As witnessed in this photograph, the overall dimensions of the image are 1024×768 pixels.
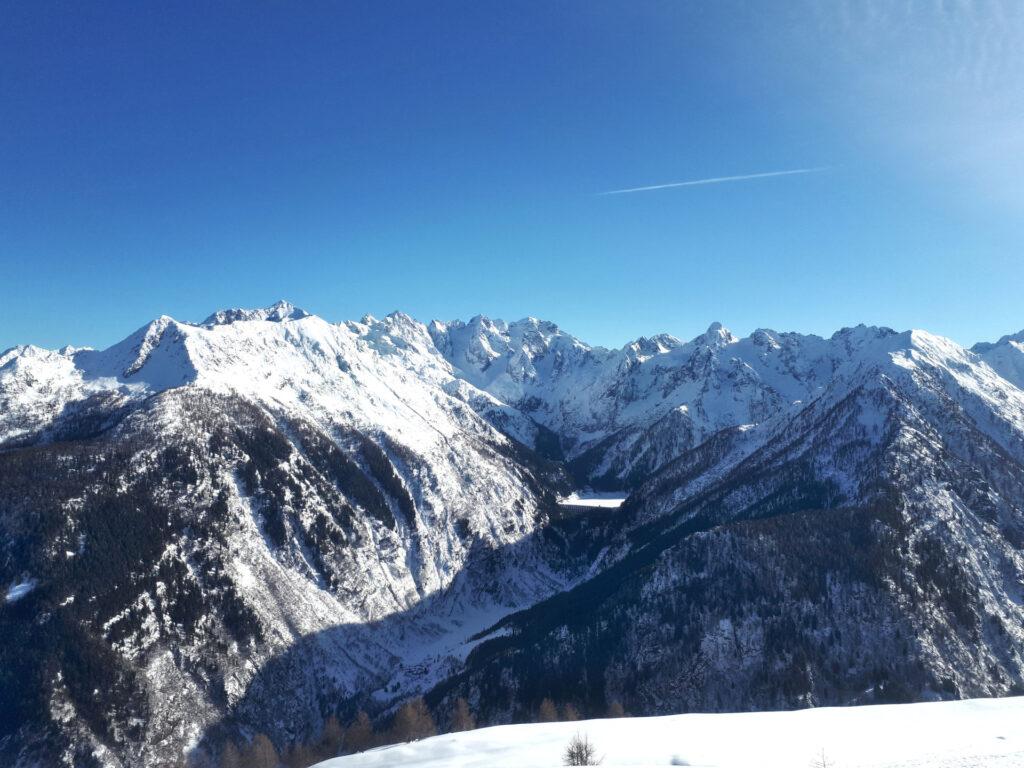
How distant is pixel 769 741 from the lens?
47875 mm

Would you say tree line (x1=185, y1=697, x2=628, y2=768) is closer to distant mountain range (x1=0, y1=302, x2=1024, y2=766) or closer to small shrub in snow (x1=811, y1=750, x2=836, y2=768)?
distant mountain range (x1=0, y1=302, x2=1024, y2=766)

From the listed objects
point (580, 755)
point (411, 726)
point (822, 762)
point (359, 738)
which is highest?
point (580, 755)

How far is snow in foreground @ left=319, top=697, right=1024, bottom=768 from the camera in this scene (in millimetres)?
42875

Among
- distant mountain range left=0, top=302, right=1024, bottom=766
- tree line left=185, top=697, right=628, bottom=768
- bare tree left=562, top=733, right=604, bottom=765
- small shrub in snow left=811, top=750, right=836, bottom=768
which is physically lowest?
tree line left=185, top=697, right=628, bottom=768

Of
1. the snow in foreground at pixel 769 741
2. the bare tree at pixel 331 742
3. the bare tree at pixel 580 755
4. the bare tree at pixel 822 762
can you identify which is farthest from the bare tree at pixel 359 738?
the bare tree at pixel 822 762

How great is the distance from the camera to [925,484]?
149 metres

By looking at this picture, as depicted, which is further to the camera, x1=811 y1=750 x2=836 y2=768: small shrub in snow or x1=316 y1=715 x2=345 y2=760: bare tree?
x1=316 y1=715 x2=345 y2=760: bare tree

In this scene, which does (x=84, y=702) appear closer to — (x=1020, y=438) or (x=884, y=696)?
(x=884, y=696)

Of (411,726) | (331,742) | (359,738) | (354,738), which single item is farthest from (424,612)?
(411,726)

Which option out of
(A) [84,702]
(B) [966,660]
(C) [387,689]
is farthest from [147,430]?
(B) [966,660]

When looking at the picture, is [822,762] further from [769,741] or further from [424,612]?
[424,612]

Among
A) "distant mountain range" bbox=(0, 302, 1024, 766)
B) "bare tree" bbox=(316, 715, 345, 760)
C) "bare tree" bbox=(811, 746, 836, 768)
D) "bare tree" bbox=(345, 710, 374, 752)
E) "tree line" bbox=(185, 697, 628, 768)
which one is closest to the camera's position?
"bare tree" bbox=(811, 746, 836, 768)

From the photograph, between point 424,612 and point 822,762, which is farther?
point 424,612

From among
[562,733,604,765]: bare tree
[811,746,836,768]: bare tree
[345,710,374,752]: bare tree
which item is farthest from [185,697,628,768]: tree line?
[811,746,836,768]: bare tree
